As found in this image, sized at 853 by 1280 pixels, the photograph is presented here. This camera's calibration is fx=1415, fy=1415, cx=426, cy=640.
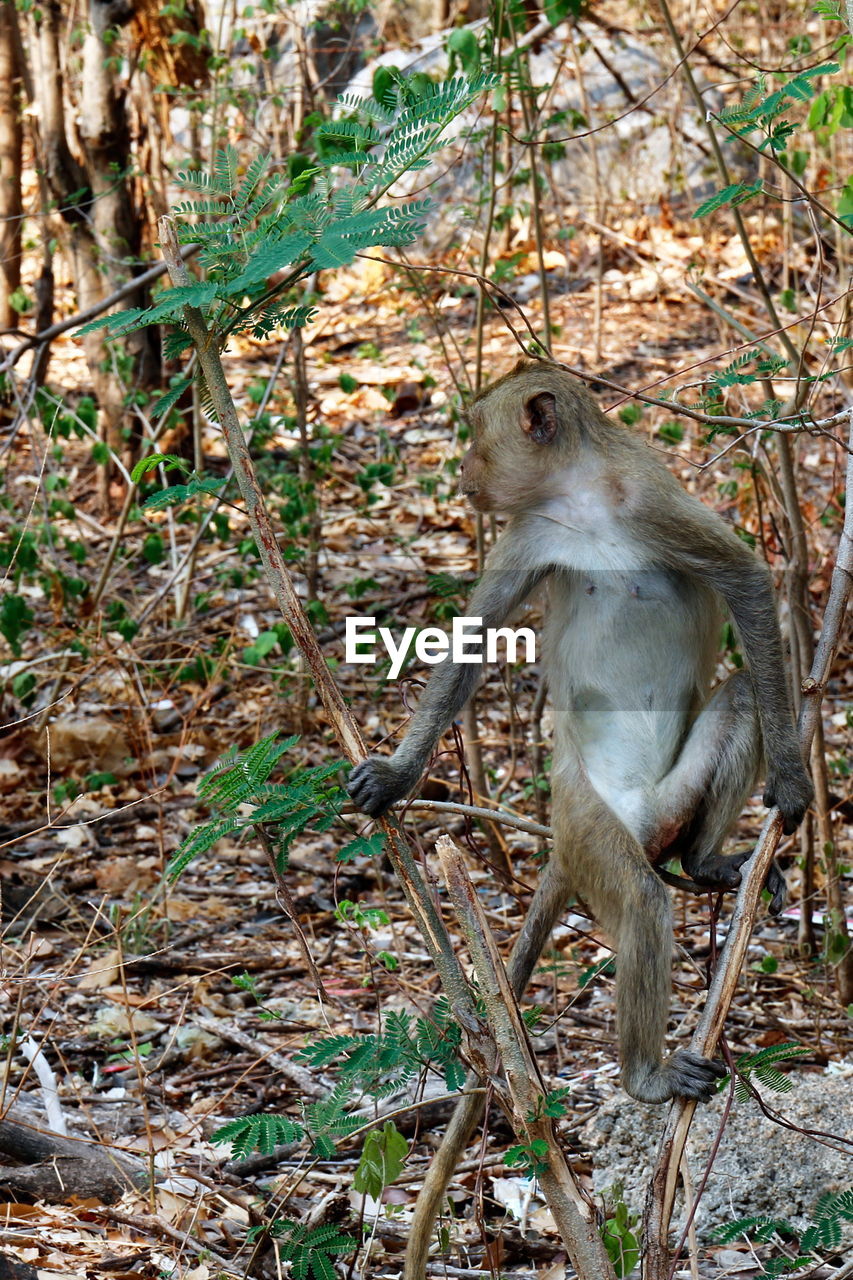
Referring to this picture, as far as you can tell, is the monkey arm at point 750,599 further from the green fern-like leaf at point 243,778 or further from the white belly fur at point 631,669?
the green fern-like leaf at point 243,778

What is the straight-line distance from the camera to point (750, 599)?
3.55 m

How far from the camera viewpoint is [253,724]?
22.5 feet

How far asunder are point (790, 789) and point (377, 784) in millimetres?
968

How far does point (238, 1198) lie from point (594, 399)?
2330mm

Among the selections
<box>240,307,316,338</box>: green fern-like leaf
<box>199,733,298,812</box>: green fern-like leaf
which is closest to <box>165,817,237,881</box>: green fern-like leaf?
<box>199,733,298,812</box>: green fern-like leaf

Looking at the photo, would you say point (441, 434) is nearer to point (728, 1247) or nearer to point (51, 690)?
point (51, 690)

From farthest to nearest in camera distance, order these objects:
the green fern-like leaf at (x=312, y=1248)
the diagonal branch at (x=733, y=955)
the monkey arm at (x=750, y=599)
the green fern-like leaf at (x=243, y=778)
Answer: the monkey arm at (x=750, y=599) < the green fern-like leaf at (x=312, y=1248) < the green fern-like leaf at (x=243, y=778) < the diagonal branch at (x=733, y=955)

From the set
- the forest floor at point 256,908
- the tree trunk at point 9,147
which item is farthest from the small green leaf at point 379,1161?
the tree trunk at point 9,147

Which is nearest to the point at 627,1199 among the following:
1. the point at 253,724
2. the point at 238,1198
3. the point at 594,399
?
the point at 238,1198

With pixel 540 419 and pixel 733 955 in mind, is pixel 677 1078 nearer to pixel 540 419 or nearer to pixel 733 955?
pixel 733 955

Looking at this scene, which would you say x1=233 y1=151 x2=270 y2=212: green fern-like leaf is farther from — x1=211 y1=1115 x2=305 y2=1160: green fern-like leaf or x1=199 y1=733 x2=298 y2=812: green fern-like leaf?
x1=211 y1=1115 x2=305 y2=1160: green fern-like leaf

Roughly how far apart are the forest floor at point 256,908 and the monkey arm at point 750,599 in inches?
15.4

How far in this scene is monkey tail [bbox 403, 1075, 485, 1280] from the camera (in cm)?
326

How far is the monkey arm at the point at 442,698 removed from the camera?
3176 millimetres
